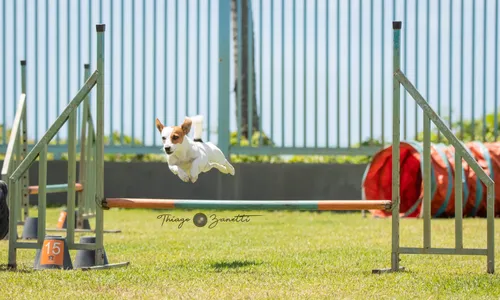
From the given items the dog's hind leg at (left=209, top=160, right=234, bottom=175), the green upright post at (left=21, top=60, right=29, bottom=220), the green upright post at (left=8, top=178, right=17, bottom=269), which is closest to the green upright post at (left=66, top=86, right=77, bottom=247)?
the green upright post at (left=8, top=178, right=17, bottom=269)

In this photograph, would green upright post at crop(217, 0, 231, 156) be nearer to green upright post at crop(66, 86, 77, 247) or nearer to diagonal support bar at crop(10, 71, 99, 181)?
green upright post at crop(66, 86, 77, 247)

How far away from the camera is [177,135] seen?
446 centimetres

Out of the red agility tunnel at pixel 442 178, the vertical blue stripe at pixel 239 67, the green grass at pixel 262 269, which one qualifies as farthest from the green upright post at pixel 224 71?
the green grass at pixel 262 269

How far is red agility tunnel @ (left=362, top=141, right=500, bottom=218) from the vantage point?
9.09m

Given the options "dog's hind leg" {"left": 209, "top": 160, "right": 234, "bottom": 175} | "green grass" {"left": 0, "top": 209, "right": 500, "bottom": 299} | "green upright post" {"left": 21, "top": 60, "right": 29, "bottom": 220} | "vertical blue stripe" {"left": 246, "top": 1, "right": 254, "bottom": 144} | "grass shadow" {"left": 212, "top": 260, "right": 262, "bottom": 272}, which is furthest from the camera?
"vertical blue stripe" {"left": 246, "top": 1, "right": 254, "bottom": 144}

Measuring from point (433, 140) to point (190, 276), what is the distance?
23.8 feet

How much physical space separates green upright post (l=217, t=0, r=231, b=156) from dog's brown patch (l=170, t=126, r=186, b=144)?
5992 millimetres

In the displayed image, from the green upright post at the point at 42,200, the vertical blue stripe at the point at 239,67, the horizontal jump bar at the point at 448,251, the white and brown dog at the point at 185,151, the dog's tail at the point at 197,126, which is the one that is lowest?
the horizontal jump bar at the point at 448,251

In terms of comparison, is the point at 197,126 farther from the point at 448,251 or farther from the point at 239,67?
the point at 239,67

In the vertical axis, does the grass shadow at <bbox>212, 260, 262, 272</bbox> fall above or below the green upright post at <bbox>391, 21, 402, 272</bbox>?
below

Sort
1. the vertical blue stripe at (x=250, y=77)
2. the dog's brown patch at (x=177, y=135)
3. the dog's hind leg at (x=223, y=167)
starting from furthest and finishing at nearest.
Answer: the vertical blue stripe at (x=250, y=77) → the dog's hind leg at (x=223, y=167) → the dog's brown patch at (x=177, y=135)

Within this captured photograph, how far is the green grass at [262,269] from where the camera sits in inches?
157

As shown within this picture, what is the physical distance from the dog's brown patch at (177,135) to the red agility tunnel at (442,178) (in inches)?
190

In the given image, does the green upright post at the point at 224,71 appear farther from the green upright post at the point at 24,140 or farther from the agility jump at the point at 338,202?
the agility jump at the point at 338,202
